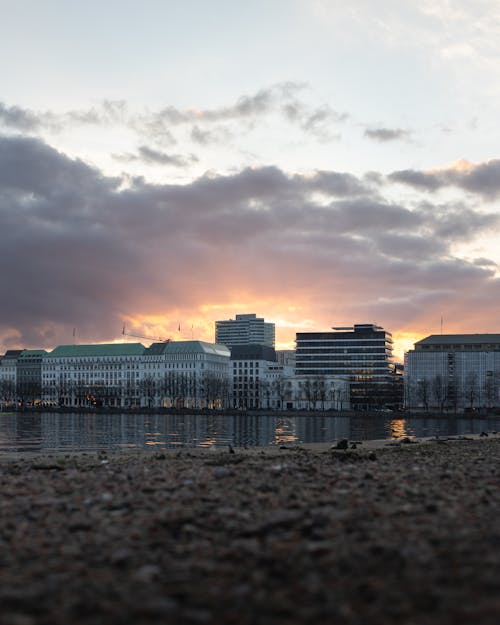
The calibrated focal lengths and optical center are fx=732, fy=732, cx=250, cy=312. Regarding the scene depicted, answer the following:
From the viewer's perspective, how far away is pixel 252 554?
37.1 feet

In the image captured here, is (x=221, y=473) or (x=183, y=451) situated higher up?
(x=221, y=473)

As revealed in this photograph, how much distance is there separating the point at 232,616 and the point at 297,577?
5.58 feet

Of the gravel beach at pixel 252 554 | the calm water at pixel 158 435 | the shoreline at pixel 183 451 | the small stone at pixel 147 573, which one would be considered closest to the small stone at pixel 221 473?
the gravel beach at pixel 252 554

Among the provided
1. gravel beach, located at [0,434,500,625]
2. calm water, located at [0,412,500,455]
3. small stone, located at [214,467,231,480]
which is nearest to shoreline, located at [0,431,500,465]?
calm water, located at [0,412,500,455]

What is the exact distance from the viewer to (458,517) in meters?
13.6

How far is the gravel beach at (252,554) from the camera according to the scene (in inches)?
347

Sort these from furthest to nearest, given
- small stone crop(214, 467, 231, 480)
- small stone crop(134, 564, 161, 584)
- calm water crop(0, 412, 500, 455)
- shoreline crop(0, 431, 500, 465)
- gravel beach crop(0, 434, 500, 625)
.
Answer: calm water crop(0, 412, 500, 455) < shoreline crop(0, 431, 500, 465) < small stone crop(214, 467, 231, 480) < small stone crop(134, 564, 161, 584) < gravel beach crop(0, 434, 500, 625)

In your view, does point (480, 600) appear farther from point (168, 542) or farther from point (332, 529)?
point (168, 542)

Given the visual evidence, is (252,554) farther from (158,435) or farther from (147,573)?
(158,435)

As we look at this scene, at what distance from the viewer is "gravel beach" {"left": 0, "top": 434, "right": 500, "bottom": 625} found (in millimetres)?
8820

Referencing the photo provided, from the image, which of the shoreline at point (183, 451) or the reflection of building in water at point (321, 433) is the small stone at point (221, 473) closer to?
the shoreline at point (183, 451)

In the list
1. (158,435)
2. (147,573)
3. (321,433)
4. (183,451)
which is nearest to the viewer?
(147,573)

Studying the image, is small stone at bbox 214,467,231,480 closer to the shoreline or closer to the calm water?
the shoreline

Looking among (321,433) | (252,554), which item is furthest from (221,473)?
(321,433)
